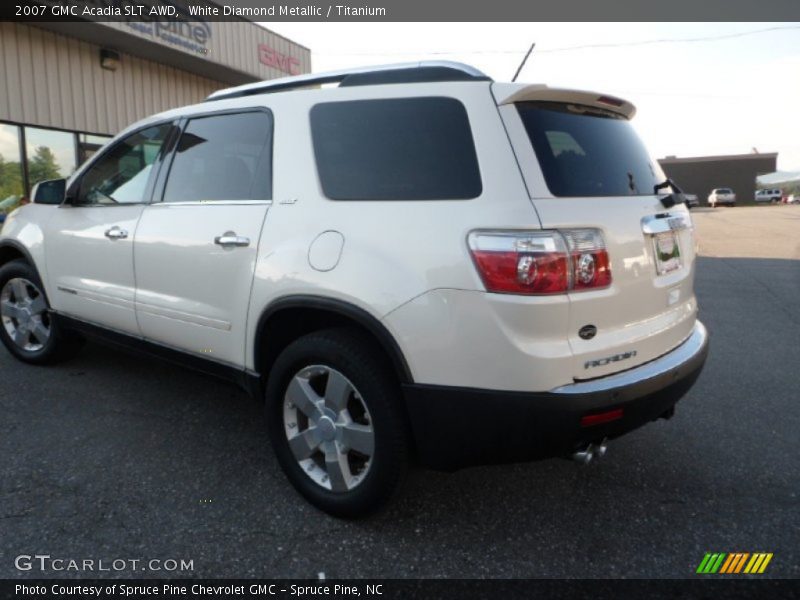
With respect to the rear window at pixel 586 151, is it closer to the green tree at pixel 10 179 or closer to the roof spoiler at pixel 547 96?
the roof spoiler at pixel 547 96

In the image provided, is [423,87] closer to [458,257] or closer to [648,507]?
[458,257]

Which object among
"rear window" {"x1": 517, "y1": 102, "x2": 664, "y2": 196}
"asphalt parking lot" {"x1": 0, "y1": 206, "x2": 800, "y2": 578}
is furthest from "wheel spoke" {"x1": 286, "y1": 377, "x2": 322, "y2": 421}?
"rear window" {"x1": 517, "y1": 102, "x2": 664, "y2": 196}

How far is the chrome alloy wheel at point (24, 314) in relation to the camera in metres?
4.29

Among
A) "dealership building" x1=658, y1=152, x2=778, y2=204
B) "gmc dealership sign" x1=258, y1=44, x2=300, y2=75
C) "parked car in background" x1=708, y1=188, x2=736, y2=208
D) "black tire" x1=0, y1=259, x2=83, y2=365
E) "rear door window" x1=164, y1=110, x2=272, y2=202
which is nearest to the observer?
"rear door window" x1=164, y1=110, x2=272, y2=202

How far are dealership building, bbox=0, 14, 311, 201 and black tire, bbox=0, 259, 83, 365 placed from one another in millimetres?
6371

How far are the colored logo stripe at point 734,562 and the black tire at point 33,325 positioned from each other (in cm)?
Answer: 410

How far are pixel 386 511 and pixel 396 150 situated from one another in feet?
5.10

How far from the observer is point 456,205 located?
212 cm

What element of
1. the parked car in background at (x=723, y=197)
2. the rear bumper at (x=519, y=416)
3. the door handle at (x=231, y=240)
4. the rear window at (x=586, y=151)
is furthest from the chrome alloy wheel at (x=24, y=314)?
the parked car in background at (x=723, y=197)

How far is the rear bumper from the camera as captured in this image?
6.57 feet

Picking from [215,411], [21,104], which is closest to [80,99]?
[21,104]

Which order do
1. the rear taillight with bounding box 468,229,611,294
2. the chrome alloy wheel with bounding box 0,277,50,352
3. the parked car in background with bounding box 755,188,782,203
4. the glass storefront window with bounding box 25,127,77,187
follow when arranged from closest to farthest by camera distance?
1. the rear taillight with bounding box 468,229,611,294
2. the chrome alloy wheel with bounding box 0,277,50,352
3. the glass storefront window with bounding box 25,127,77,187
4. the parked car in background with bounding box 755,188,782,203

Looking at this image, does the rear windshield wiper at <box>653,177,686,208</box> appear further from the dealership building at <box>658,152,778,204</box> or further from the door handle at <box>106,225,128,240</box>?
the dealership building at <box>658,152,778,204</box>
